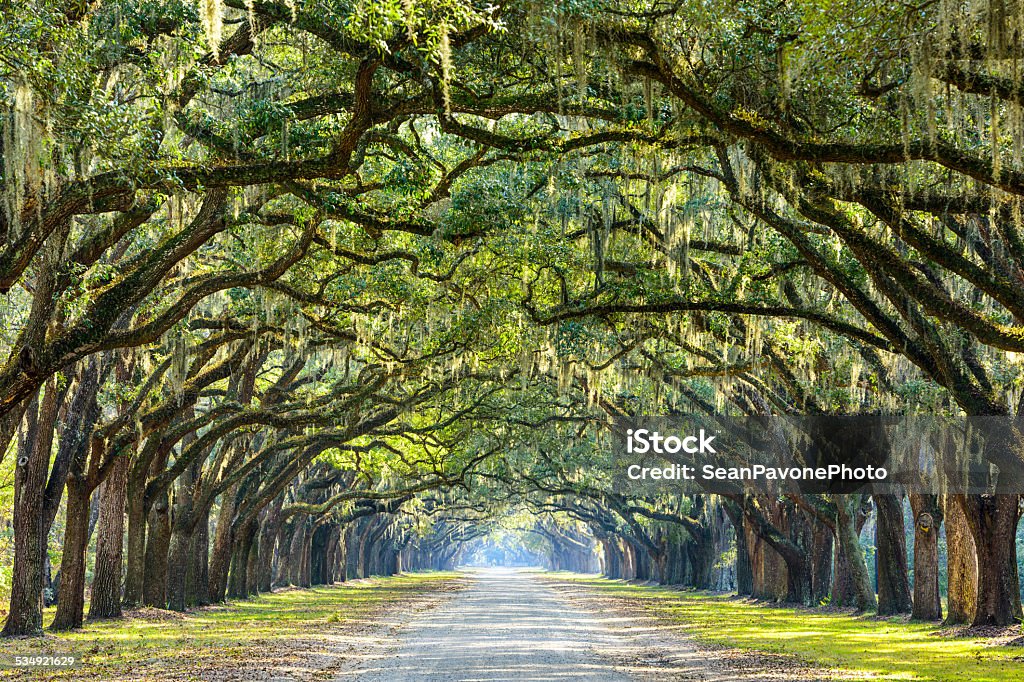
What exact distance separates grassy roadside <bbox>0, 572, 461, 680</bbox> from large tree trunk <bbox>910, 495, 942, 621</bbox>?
1230cm

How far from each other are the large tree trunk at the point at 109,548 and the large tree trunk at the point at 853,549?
1684 cm

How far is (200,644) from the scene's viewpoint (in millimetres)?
16891

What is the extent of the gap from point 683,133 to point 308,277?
7.93 m

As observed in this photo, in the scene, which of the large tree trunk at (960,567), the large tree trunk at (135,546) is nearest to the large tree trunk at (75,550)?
the large tree trunk at (135,546)

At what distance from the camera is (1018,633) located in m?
18.0

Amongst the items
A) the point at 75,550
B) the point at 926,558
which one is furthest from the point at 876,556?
the point at 75,550

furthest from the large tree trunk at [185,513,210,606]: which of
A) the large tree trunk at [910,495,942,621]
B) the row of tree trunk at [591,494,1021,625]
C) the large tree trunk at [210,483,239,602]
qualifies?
the large tree trunk at [910,495,942,621]

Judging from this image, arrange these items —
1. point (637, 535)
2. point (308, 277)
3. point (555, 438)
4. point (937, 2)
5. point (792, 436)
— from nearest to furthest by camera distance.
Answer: point (937, 2), point (308, 277), point (792, 436), point (555, 438), point (637, 535)

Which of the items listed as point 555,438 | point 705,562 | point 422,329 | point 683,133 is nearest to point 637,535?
point 705,562

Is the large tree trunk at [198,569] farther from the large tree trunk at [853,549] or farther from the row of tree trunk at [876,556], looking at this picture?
the large tree trunk at [853,549]

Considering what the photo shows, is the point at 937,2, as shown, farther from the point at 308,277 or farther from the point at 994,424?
the point at 308,277

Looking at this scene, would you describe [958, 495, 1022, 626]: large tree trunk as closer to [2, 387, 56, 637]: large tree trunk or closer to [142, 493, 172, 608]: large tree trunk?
[2, 387, 56, 637]: large tree trunk

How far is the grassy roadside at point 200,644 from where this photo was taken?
1273cm

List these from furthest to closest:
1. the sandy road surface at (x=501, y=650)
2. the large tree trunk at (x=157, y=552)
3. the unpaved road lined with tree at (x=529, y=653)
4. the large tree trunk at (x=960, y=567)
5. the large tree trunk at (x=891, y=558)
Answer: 1. the large tree trunk at (x=891, y=558)
2. the large tree trunk at (x=157, y=552)
3. the large tree trunk at (x=960, y=567)
4. the unpaved road lined with tree at (x=529, y=653)
5. the sandy road surface at (x=501, y=650)
